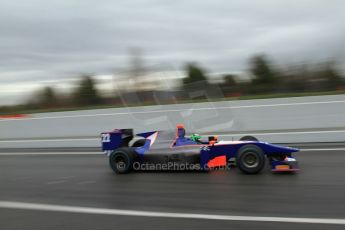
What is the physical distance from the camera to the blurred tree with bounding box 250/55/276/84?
58.4 ft

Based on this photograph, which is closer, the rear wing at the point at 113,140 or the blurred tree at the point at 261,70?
the rear wing at the point at 113,140

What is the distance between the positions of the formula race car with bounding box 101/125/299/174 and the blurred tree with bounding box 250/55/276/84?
9.51 m

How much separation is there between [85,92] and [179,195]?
1386cm

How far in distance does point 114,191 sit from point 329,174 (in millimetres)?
3498

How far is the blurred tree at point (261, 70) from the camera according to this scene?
58.4ft

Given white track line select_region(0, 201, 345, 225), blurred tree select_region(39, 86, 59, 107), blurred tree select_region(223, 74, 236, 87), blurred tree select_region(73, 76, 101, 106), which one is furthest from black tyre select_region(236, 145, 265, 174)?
blurred tree select_region(39, 86, 59, 107)

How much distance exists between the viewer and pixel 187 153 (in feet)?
26.7

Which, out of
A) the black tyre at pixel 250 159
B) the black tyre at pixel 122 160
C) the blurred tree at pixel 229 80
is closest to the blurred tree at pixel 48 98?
the blurred tree at pixel 229 80

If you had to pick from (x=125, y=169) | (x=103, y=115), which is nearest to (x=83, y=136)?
(x=103, y=115)

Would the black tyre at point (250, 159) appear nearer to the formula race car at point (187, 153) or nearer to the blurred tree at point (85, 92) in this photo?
the formula race car at point (187, 153)

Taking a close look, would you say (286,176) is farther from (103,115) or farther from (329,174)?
(103,115)

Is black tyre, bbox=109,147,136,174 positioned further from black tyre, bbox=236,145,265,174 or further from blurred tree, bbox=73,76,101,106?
blurred tree, bbox=73,76,101,106

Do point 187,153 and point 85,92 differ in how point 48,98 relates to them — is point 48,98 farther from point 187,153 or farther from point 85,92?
point 187,153

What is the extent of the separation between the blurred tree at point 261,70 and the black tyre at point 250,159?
10.6 m
